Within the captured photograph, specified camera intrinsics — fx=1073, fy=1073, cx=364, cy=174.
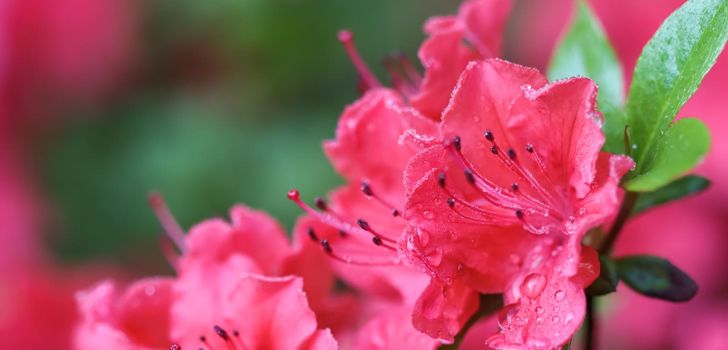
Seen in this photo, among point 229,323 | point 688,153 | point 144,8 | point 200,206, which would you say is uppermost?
point 144,8

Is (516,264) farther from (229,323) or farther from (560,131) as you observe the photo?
(229,323)

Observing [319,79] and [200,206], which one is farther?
[319,79]

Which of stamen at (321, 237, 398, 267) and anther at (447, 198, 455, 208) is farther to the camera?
stamen at (321, 237, 398, 267)

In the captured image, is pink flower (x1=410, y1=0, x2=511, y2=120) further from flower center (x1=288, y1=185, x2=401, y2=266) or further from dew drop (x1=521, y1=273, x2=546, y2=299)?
dew drop (x1=521, y1=273, x2=546, y2=299)

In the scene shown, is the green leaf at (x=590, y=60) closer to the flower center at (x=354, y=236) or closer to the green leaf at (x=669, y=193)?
the green leaf at (x=669, y=193)

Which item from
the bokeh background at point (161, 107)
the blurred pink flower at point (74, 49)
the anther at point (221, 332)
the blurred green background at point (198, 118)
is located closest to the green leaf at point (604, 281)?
the anther at point (221, 332)

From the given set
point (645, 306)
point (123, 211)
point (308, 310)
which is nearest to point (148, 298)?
point (308, 310)

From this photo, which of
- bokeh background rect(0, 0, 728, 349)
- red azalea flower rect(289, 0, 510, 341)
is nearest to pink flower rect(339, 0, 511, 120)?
red azalea flower rect(289, 0, 510, 341)
